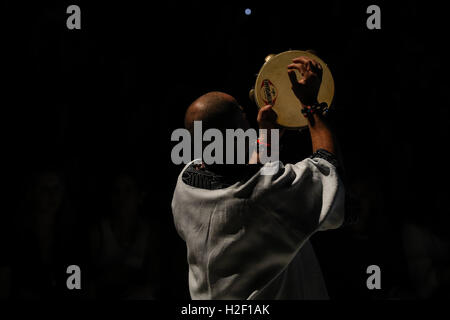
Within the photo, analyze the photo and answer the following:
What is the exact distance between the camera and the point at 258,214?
1384 mm

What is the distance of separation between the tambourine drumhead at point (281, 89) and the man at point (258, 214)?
0.17 m

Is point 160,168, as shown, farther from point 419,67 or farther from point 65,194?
point 419,67

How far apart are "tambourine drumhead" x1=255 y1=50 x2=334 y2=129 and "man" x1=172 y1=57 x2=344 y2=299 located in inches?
6.9

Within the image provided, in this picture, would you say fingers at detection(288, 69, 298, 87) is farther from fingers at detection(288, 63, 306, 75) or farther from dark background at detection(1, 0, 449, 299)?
dark background at detection(1, 0, 449, 299)

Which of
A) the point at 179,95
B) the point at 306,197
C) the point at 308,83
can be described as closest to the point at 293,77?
the point at 308,83

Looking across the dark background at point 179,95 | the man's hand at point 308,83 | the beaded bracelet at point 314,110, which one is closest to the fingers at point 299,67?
the man's hand at point 308,83

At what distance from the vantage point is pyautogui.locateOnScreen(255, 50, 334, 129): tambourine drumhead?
1.71 metres

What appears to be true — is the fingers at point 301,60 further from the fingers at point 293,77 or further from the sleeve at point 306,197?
the sleeve at point 306,197

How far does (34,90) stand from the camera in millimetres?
2982

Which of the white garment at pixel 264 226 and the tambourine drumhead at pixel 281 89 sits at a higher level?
the tambourine drumhead at pixel 281 89

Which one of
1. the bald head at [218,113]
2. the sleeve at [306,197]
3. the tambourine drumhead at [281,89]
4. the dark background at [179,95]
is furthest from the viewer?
the dark background at [179,95]

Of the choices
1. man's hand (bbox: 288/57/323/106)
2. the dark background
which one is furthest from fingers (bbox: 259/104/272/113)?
the dark background

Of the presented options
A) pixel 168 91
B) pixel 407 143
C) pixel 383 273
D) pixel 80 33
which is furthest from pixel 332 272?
pixel 80 33

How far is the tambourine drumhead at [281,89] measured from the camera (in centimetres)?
171
